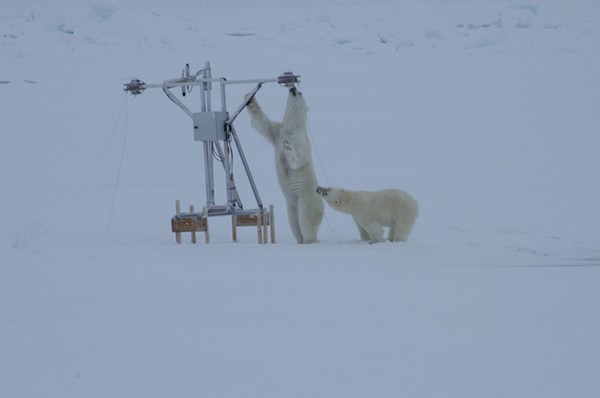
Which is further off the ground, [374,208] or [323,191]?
[323,191]

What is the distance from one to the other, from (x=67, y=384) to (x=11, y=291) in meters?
1.85

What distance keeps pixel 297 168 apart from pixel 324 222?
2.35 metres

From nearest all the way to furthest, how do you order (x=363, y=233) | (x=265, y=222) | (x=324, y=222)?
1. (x=265, y=222)
2. (x=363, y=233)
3. (x=324, y=222)

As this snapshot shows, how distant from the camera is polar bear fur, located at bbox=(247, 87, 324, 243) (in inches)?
349

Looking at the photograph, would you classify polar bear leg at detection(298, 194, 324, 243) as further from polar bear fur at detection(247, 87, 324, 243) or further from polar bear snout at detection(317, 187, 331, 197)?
polar bear snout at detection(317, 187, 331, 197)

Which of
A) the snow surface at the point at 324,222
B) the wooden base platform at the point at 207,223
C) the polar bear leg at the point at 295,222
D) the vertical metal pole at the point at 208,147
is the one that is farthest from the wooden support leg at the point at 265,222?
the vertical metal pole at the point at 208,147

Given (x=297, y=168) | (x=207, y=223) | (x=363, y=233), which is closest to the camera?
(x=207, y=223)

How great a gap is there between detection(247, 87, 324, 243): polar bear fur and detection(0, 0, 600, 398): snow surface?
505mm

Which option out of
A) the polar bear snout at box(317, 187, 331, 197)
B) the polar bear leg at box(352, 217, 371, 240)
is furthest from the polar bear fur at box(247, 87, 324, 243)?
the polar bear leg at box(352, 217, 371, 240)

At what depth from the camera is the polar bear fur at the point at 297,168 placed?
8.86 meters

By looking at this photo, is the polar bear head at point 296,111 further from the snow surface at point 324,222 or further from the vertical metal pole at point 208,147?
the snow surface at point 324,222

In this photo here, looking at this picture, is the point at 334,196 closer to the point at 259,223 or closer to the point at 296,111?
the point at 259,223

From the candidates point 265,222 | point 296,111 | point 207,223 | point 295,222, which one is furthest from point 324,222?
point 207,223

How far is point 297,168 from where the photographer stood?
893cm
